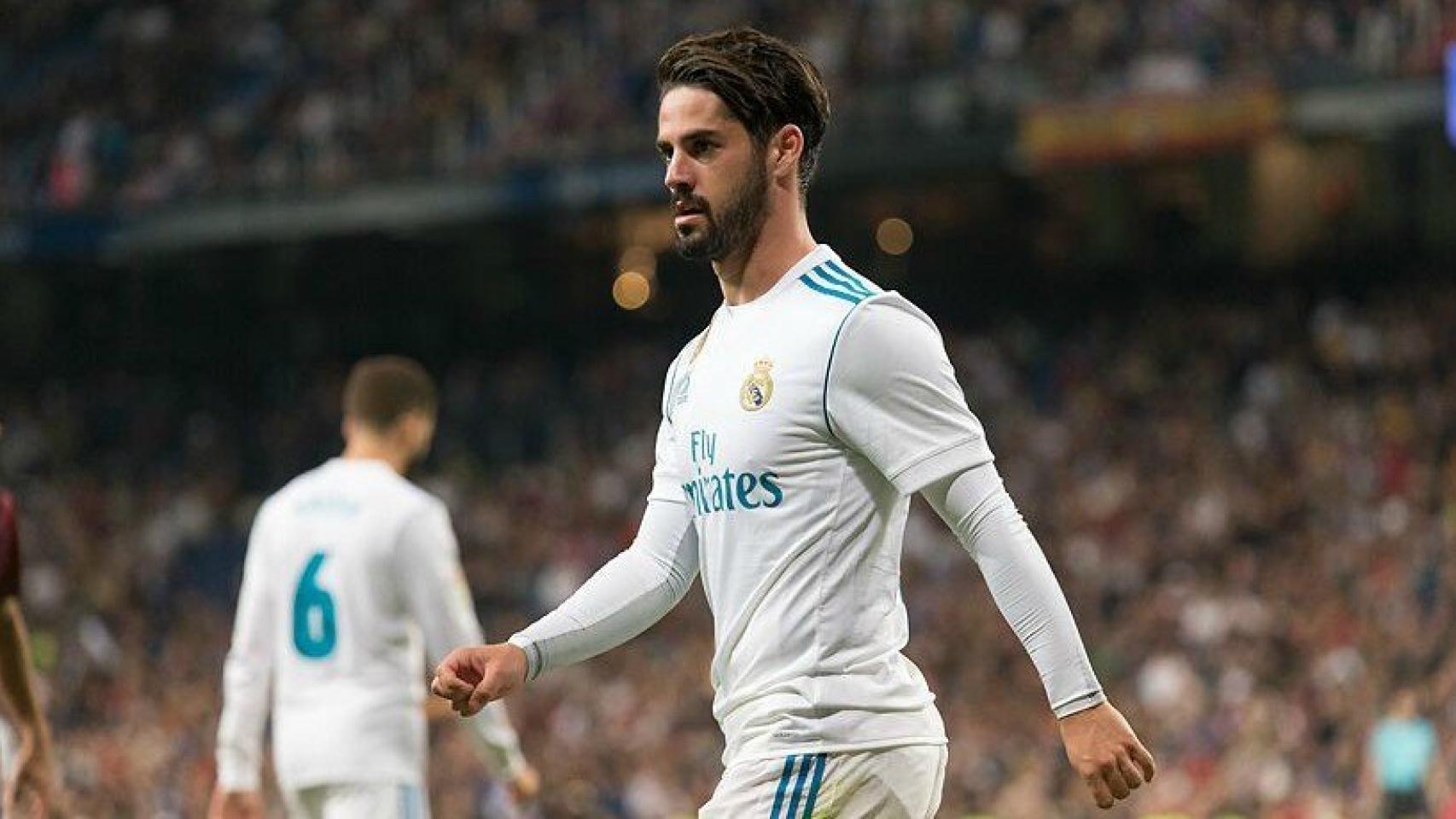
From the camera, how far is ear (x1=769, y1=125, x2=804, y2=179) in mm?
4191

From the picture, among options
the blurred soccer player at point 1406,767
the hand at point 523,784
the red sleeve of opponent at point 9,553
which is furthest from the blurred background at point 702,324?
the red sleeve of opponent at point 9,553

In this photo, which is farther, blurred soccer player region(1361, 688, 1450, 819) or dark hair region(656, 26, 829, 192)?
blurred soccer player region(1361, 688, 1450, 819)

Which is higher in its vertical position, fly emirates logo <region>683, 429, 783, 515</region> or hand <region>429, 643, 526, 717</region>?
fly emirates logo <region>683, 429, 783, 515</region>

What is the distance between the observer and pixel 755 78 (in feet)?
13.6

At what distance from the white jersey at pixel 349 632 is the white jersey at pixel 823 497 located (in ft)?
9.32

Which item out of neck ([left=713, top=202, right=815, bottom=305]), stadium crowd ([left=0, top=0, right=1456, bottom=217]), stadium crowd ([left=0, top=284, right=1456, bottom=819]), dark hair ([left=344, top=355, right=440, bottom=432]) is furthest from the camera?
stadium crowd ([left=0, top=0, right=1456, bottom=217])

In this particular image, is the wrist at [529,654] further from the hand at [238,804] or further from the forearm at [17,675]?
the hand at [238,804]

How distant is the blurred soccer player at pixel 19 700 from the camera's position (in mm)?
5801

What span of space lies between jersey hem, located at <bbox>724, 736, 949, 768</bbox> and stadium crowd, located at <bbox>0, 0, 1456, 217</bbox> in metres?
17.5

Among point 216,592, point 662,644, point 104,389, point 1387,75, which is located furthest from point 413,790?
point 104,389

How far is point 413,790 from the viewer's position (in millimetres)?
7113

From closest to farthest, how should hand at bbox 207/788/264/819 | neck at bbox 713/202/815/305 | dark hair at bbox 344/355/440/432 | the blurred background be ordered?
1. neck at bbox 713/202/815/305
2. hand at bbox 207/788/264/819
3. dark hair at bbox 344/355/440/432
4. the blurred background

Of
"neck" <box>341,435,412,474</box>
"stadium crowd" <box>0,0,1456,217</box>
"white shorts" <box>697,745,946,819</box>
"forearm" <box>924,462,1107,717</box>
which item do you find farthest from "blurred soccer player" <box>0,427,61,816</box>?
"stadium crowd" <box>0,0,1456,217</box>

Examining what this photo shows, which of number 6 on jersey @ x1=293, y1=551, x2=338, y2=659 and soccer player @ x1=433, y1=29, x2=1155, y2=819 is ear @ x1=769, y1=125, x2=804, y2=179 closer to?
soccer player @ x1=433, y1=29, x2=1155, y2=819
